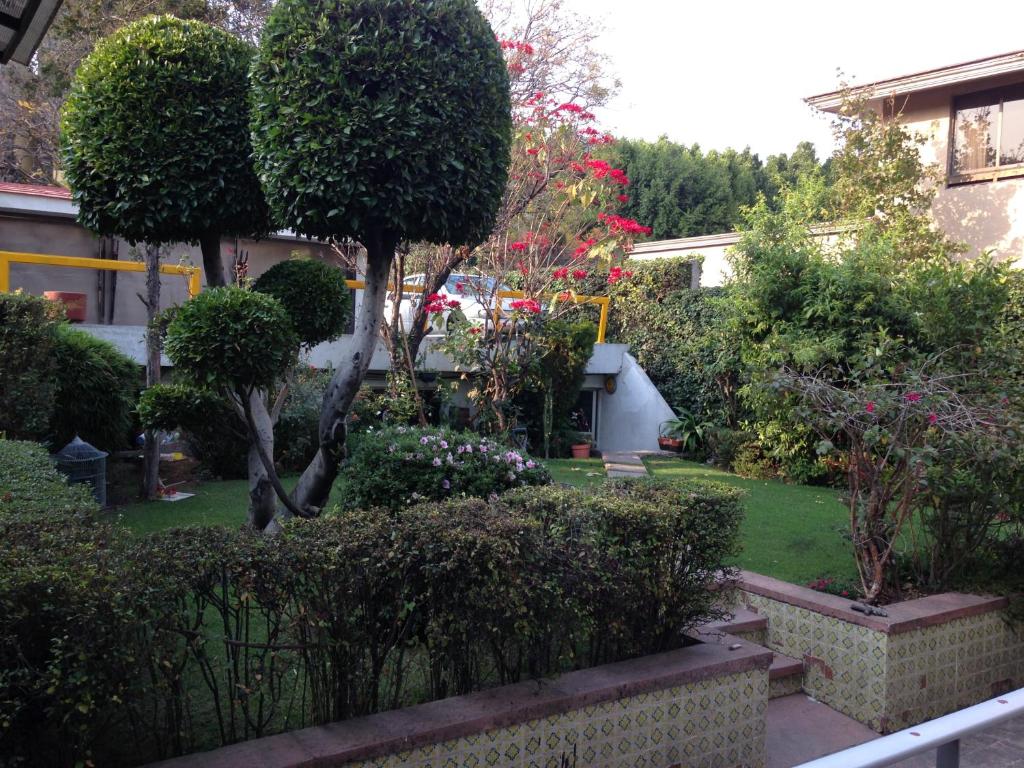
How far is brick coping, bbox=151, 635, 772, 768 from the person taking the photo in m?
3.05

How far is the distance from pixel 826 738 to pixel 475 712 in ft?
8.59

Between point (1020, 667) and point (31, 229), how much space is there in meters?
13.6

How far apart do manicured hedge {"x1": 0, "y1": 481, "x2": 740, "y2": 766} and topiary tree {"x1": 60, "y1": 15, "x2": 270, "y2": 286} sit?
2045 millimetres

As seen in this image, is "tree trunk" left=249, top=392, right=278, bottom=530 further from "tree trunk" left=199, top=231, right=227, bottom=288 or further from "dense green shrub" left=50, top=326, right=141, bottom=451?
"dense green shrub" left=50, top=326, right=141, bottom=451

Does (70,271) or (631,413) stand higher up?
(70,271)

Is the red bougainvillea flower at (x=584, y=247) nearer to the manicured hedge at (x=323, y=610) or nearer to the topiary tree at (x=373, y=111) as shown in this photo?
the topiary tree at (x=373, y=111)

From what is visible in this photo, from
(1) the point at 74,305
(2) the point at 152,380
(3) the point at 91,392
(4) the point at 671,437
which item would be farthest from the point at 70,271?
(4) the point at 671,437

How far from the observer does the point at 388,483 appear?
5332 mm

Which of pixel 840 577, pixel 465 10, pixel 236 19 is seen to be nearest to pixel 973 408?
pixel 840 577

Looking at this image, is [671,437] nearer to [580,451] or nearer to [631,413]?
[631,413]

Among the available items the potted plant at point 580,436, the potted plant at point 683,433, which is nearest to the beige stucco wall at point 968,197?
the potted plant at point 683,433

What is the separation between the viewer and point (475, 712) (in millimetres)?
3486

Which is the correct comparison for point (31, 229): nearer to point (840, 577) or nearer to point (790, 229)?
point (790, 229)

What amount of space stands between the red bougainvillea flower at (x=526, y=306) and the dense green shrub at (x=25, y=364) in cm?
577
